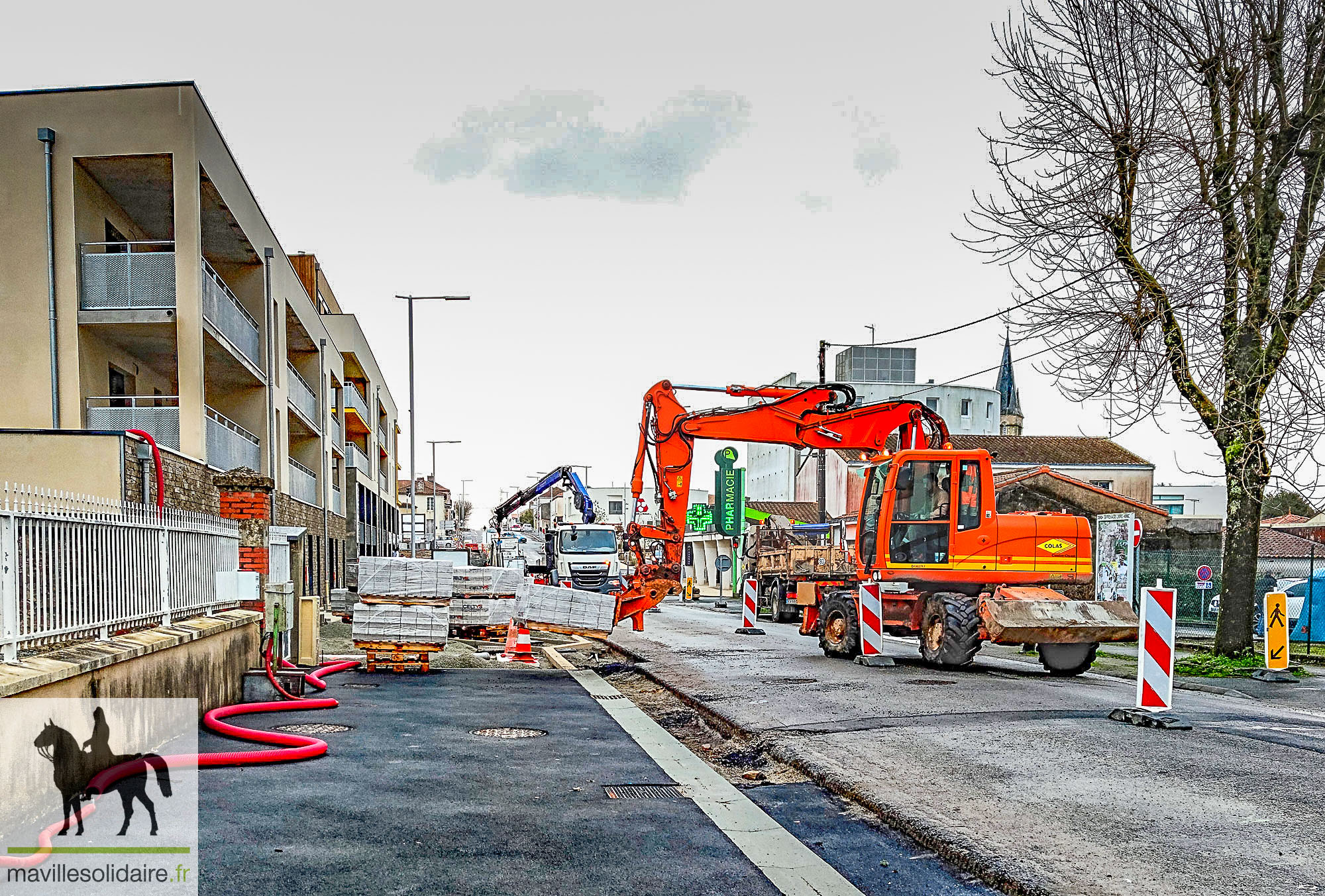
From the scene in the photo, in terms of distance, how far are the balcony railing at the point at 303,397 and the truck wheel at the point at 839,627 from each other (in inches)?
732

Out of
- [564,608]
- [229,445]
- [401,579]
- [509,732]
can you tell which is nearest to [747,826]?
[509,732]

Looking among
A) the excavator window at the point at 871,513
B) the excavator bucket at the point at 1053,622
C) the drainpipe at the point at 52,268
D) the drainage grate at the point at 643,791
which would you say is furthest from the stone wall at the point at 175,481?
the excavator bucket at the point at 1053,622

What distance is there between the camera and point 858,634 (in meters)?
16.9

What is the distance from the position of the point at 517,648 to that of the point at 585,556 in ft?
70.7

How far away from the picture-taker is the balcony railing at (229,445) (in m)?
21.3

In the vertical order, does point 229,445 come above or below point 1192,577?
above

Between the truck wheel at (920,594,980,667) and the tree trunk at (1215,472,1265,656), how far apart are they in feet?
14.3

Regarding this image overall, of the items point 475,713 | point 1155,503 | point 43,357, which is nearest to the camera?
point 475,713

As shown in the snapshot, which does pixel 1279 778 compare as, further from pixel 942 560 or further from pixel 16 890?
pixel 942 560

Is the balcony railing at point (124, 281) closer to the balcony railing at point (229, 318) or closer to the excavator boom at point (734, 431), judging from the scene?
the balcony railing at point (229, 318)

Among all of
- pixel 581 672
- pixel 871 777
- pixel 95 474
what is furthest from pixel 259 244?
pixel 871 777

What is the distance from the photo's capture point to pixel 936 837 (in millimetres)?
6008

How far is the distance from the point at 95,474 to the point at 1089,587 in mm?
15376

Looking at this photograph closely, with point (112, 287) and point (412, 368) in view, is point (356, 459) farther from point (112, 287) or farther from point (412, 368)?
point (112, 287)
